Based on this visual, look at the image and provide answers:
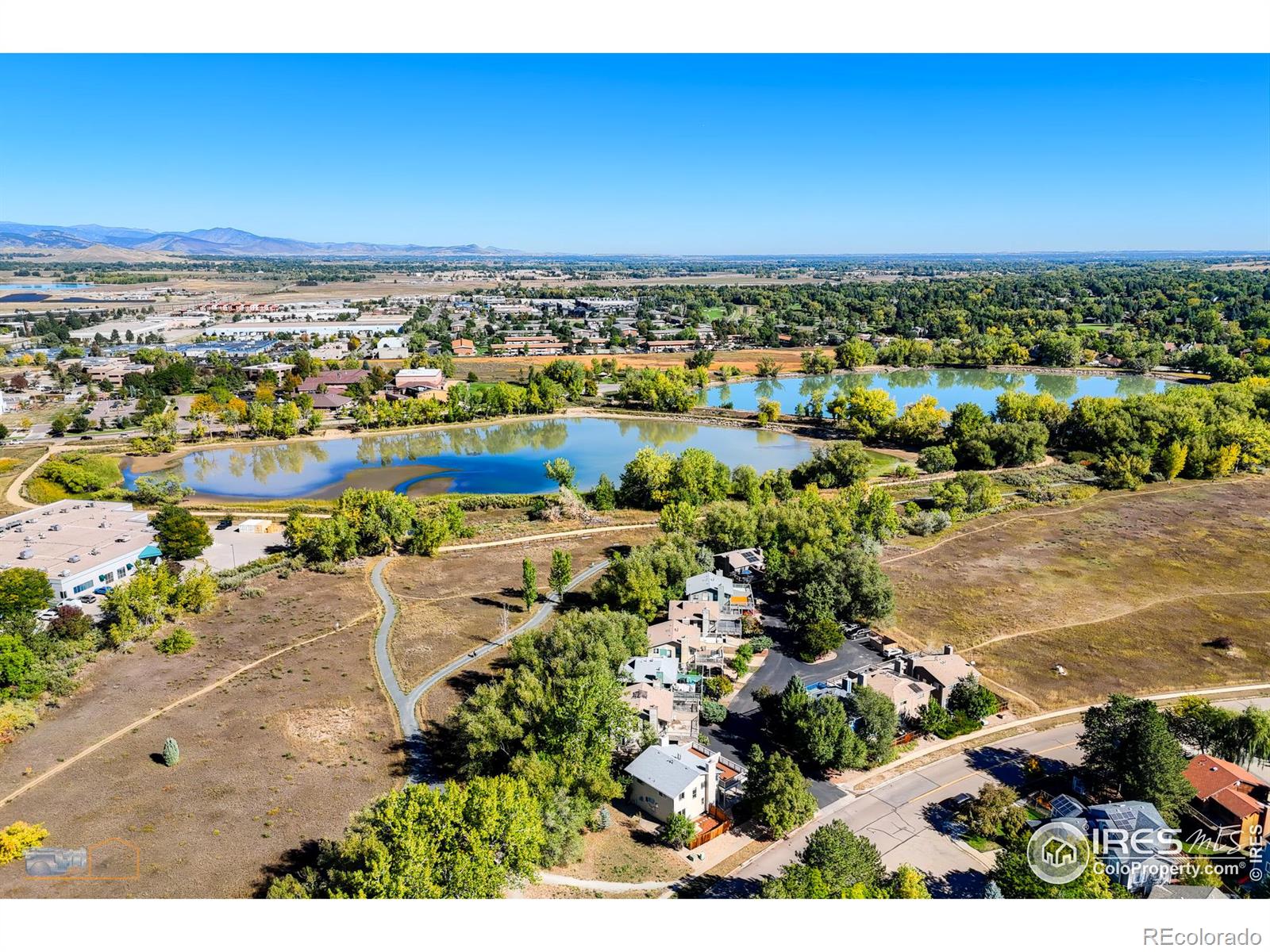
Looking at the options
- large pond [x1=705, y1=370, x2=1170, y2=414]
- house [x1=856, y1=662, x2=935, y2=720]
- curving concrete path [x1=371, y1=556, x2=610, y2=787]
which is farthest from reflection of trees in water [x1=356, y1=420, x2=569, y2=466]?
house [x1=856, y1=662, x2=935, y2=720]

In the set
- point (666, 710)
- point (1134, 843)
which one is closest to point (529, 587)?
point (666, 710)

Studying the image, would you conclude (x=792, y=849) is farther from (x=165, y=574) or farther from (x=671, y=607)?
(x=165, y=574)

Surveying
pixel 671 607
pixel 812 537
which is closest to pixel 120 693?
pixel 671 607

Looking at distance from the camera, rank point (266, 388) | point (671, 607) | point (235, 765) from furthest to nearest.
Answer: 1. point (266, 388)
2. point (671, 607)
3. point (235, 765)

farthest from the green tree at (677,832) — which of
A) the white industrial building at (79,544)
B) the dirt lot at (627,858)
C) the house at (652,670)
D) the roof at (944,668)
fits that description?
the white industrial building at (79,544)

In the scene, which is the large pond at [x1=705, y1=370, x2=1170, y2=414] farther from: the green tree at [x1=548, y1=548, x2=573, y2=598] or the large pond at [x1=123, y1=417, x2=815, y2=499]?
the green tree at [x1=548, y1=548, x2=573, y2=598]
